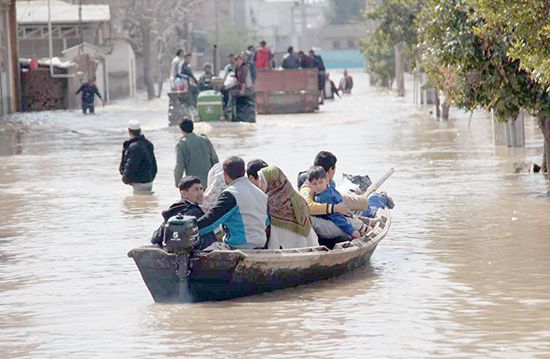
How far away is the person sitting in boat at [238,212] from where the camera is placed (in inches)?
505

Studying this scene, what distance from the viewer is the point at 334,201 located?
14.3 metres

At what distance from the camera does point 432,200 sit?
21.2 meters

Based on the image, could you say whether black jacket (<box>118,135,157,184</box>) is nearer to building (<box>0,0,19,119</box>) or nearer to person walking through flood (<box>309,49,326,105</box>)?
building (<box>0,0,19,119</box>)

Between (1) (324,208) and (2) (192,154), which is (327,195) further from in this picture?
(2) (192,154)

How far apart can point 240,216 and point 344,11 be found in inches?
5314

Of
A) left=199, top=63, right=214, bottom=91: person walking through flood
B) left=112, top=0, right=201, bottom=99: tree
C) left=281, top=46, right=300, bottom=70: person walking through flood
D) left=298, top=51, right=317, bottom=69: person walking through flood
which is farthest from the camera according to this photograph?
left=112, top=0, right=201, bottom=99: tree

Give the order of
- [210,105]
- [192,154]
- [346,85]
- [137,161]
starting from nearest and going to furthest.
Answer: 1. [192,154]
2. [137,161]
3. [210,105]
4. [346,85]

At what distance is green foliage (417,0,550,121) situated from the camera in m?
19.6

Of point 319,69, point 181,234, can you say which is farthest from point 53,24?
point 181,234

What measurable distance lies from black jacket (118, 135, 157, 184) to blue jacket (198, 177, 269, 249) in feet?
28.7

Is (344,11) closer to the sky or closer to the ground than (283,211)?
closer to the sky

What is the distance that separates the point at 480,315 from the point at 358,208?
303cm

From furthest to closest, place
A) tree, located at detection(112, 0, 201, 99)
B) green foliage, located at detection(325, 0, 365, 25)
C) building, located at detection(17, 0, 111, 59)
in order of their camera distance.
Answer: green foliage, located at detection(325, 0, 365, 25), tree, located at detection(112, 0, 201, 99), building, located at detection(17, 0, 111, 59)

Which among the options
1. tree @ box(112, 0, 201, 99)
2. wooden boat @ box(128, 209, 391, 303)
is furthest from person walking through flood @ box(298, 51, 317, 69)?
wooden boat @ box(128, 209, 391, 303)
